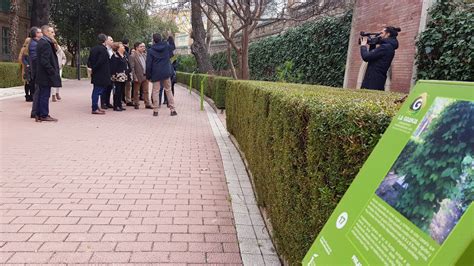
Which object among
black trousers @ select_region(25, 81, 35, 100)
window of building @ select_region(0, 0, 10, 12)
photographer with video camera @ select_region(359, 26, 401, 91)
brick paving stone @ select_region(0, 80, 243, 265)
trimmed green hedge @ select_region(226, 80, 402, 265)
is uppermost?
window of building @ select_region(0, 0, 10, 12)

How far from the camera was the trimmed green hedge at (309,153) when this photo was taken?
5.84 ft

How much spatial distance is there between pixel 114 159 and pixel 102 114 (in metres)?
4.98

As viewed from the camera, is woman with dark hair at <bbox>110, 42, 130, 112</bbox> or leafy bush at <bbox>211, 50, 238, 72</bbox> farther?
leafy bush at <bbox>211, 50, 238, 72</bbox>

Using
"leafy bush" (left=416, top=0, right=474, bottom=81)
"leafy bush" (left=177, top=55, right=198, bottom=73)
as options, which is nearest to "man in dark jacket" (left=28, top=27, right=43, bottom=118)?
"leafy bush" (left=416, top=0, right=474, bottom=81)

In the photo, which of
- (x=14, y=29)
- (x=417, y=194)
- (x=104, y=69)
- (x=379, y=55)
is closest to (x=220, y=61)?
(x=14, y=29)

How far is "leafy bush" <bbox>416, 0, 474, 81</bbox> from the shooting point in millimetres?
6285

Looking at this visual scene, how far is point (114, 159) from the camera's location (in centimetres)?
596

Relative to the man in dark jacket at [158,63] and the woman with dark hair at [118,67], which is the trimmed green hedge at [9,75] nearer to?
the woman with dark hair at [118,67]

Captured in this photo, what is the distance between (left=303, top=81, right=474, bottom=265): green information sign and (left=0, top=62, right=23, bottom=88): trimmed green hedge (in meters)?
17.3

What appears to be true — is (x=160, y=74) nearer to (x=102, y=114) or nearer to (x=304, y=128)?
(x=102, y=114)

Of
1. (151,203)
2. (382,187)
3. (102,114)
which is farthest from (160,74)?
(382,187)

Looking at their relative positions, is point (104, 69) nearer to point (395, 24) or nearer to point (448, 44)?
point (395, 24)

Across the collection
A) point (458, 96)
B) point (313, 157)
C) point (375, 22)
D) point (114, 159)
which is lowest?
point (114, 159)

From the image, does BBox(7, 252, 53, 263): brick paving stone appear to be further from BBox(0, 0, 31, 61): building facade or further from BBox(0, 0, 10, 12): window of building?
BBox(0, 0, 10, 12): window of building
